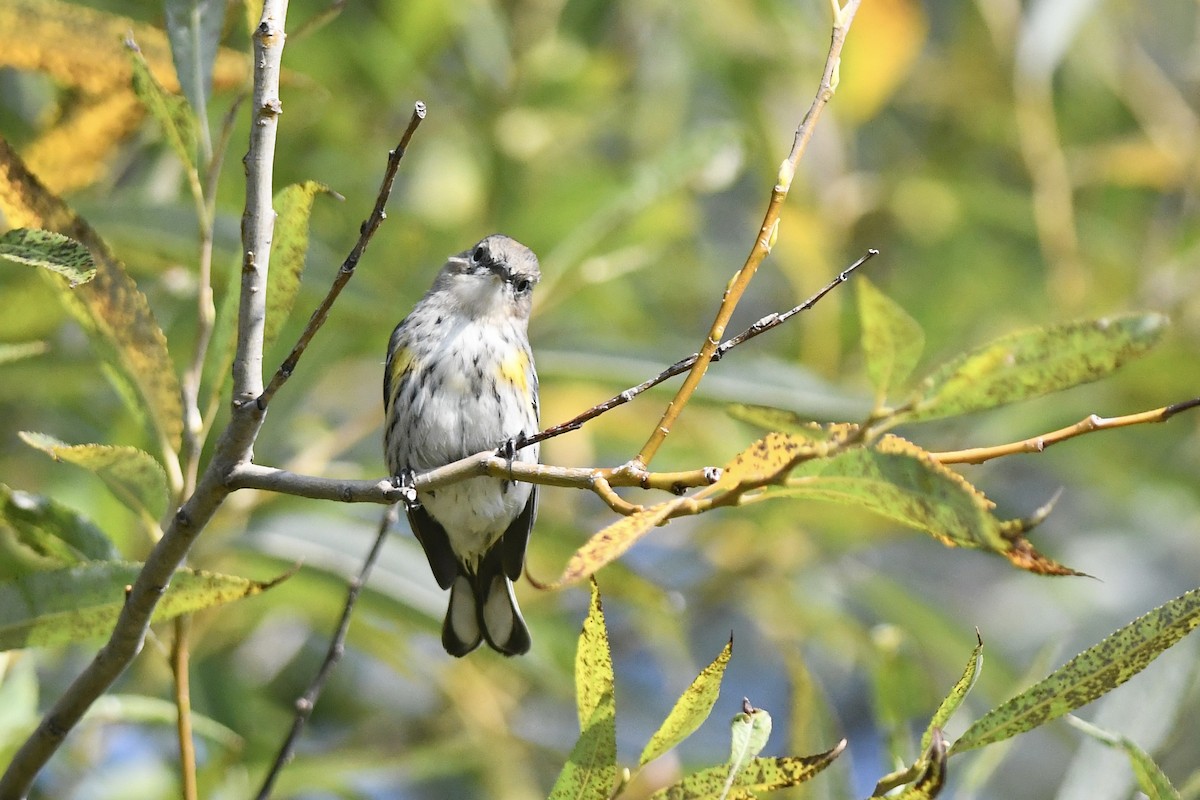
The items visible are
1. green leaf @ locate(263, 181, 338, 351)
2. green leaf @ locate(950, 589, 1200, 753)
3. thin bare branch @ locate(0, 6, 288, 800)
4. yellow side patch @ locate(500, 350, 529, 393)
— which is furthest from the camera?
yellow side patch @ locate(500, 350, 529, 393)

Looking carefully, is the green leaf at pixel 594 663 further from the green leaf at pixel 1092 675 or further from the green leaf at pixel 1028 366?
the green leaf at pixel 1028 366

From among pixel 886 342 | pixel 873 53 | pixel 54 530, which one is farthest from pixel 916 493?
pixel 873 53

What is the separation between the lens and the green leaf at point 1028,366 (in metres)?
1.21

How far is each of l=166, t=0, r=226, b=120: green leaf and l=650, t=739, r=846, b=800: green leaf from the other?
114cm

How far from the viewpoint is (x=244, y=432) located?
4.61ft

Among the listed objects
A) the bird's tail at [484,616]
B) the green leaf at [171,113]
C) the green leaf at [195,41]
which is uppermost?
the green leaf at [195,41]

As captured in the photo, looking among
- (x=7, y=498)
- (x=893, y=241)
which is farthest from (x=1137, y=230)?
(x=7, y=498)

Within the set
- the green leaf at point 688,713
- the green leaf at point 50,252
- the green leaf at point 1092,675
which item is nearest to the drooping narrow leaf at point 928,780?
the green leaf at point 1092,675

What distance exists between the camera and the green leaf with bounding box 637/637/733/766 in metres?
1.59

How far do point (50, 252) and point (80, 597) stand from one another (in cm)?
49

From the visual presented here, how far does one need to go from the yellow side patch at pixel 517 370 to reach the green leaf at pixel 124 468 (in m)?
1.39

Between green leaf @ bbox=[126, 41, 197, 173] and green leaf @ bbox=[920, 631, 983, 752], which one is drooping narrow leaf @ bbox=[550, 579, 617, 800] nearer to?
green leaf @ bbox=[920, 631, 983, 752]

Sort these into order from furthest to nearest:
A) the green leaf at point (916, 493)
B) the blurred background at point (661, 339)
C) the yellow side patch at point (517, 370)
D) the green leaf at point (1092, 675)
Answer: the yellow side patch at point (517, 370) → the blurred background at point (661, 339) → the green leaf at point (1092, 675) → the green leaf at point (916, 493)

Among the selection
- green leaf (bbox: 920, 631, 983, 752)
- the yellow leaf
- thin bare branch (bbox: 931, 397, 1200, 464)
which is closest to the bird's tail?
green leaf (bbox: 920, 631, 983, 752)
